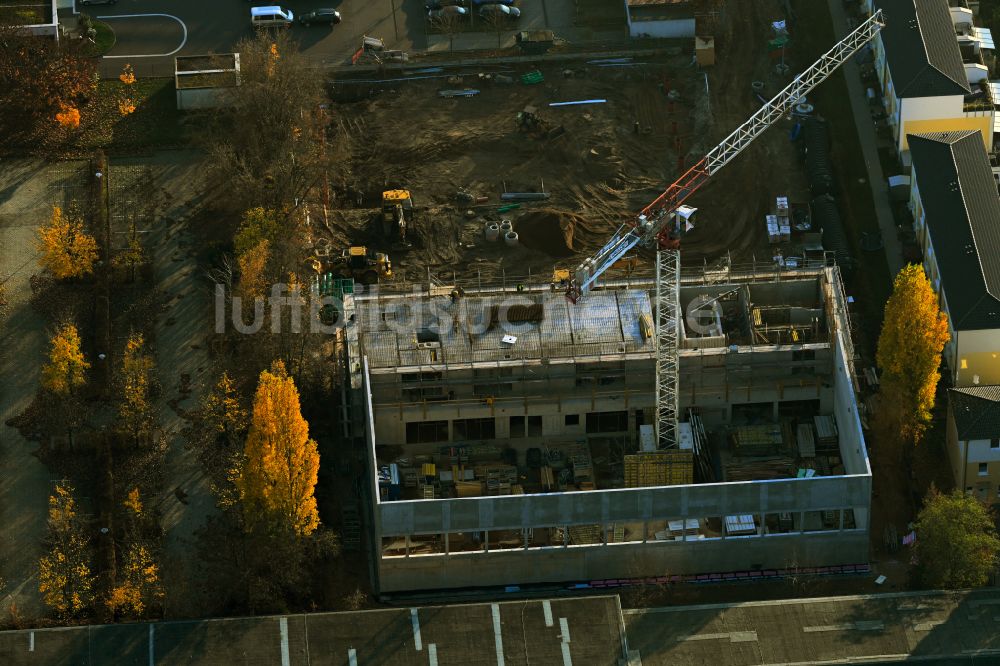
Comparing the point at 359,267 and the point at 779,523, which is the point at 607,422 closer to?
the point at 779,523

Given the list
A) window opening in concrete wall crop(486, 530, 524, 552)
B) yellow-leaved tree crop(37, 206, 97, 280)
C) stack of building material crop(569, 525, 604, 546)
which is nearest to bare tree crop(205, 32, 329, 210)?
yellow-leaved tree crop(37, 206, 97, 280)

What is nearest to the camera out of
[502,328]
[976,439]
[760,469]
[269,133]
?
[976,439]

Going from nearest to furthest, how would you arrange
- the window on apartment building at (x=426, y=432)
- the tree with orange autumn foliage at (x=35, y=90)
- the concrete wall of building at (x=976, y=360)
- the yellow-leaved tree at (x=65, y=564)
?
the yellow-leaved tree at (x=65, y=564) → the window on apartment building at (x=426, y=432) → the concrete wall of building at (x=976, y=360) → the tree with orange autumn foliage at (x=35, y=90)

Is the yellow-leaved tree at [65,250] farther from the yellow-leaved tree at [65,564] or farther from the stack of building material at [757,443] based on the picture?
the stack of building material at [757,443]

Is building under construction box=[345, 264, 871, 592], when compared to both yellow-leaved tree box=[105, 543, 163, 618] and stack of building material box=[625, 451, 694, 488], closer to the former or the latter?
stack of building material box=[625, 451, 694, 488]

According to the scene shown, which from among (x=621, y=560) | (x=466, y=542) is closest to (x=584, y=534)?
(x=621, y=560)

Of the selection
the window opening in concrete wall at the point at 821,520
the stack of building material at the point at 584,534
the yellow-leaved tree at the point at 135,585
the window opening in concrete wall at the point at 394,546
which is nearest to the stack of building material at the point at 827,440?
the window opening in concrete wall at the point at 821,520
